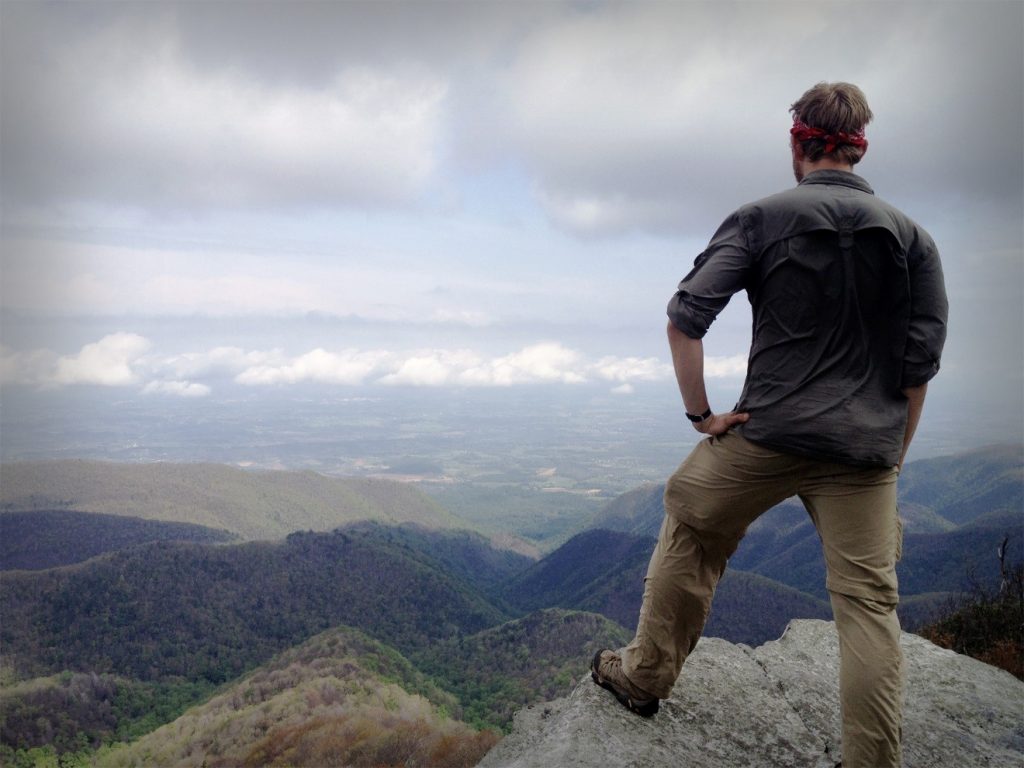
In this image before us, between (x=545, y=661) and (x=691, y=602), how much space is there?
217ft

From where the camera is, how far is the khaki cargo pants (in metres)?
3.04

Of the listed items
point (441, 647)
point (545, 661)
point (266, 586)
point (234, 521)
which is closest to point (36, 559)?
point (234, 521)

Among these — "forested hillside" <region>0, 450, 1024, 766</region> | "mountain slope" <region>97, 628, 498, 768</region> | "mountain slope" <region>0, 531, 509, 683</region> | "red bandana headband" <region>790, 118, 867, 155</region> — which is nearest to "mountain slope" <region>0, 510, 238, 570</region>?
"forested hillside" <region>0, 450, 1024, 766</region>

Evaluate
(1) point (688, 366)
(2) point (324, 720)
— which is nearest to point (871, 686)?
(1) point (688, 366)

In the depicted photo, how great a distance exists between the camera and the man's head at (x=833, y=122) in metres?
3.08

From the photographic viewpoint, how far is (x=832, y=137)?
3.11 m

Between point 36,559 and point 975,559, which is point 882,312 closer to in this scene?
point 975,559

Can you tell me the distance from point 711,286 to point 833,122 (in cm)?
100

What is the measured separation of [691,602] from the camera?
3.62 meters

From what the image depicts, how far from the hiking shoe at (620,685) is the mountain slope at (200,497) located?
16295 centimetres

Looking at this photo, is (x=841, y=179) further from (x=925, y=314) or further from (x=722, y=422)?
(x=722, y=422)

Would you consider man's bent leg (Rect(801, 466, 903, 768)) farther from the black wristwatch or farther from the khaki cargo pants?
the black wristwatch

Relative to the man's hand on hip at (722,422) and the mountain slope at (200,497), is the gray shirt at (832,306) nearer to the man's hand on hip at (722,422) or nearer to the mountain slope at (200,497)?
the man's hand on hip at (722,422)

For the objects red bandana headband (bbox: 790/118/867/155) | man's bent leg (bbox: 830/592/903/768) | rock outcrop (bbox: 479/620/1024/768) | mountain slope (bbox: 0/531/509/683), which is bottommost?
mountain slope (bbox: 0/531/509/683)
